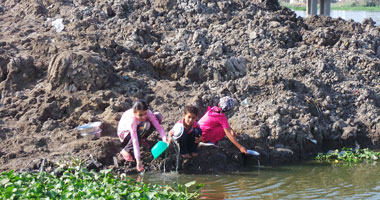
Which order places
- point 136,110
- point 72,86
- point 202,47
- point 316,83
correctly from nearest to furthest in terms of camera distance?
1. point 136,110
2. point 72,86
3. point 316,83
4. point 202,47

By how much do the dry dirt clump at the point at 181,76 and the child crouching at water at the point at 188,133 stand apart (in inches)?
6.6

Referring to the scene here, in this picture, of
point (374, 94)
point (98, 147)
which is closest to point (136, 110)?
point (98, 147)

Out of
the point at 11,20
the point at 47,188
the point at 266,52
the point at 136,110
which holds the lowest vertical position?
the point at 47,188

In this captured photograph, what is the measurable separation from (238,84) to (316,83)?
4.08 feet

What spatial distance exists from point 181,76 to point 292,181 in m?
2.90

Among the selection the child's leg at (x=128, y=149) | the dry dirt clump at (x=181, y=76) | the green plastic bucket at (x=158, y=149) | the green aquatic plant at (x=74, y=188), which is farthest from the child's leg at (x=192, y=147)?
the green aquatic plant at (x=74, y=188)

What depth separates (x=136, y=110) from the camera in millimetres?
7117

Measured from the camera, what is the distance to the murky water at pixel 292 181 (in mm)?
6750

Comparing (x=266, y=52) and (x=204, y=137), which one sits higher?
(x=266, y=52)

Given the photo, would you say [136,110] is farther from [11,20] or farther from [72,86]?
[11,20]

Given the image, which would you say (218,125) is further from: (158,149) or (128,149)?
(128,149)

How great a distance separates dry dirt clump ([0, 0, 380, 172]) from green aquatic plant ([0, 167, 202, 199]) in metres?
1.32

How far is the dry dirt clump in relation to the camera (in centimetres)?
799

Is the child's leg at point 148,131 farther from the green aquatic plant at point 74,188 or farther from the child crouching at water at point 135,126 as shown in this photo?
the green aquatic plant at point 74,188
